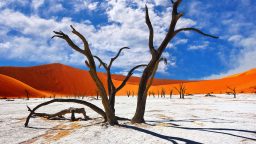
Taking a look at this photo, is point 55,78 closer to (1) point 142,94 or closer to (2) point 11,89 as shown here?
(2) point 11,89

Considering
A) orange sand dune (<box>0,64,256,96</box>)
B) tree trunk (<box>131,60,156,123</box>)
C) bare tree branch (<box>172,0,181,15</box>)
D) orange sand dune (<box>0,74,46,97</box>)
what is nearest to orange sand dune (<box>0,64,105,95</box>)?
orange sand dune (<box>0,64,256,96</box>)

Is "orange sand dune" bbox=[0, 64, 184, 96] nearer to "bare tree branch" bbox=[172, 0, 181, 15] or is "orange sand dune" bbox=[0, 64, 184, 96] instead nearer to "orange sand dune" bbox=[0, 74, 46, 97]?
"orange sand dune" bbox=[0, 74, 46, 97]

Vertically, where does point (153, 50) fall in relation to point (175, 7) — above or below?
below

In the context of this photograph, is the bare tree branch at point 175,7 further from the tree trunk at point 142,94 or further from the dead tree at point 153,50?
the tree trunk at point 142,94

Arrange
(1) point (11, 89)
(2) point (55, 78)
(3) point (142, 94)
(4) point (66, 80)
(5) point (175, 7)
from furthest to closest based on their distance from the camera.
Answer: (4) point (66, 80) < (2) point (55, 78) < (1) point (11, 89) < (3) point (142, 94) < (5) point (175, 7)

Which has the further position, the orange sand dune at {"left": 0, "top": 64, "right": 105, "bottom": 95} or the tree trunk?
the orange sand dune at {"left": 0, "top": 64, "right": 105, "bottom": 95}

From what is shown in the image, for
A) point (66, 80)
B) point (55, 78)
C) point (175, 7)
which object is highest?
point (55, 78)

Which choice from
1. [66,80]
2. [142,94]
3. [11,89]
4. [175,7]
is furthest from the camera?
[66,80]

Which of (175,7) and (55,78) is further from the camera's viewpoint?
(55,78)

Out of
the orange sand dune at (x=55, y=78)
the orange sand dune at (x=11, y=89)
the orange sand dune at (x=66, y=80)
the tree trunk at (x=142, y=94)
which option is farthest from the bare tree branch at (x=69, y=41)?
the orange sand dune at (x=55, y=78)

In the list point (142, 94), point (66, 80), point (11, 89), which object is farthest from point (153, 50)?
point (66, 80)

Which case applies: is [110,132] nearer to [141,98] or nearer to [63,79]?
[141,98]

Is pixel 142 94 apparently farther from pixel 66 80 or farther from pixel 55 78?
pixel 66 80

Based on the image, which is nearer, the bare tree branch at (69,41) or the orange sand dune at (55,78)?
the bare tree branch at (69,41)
